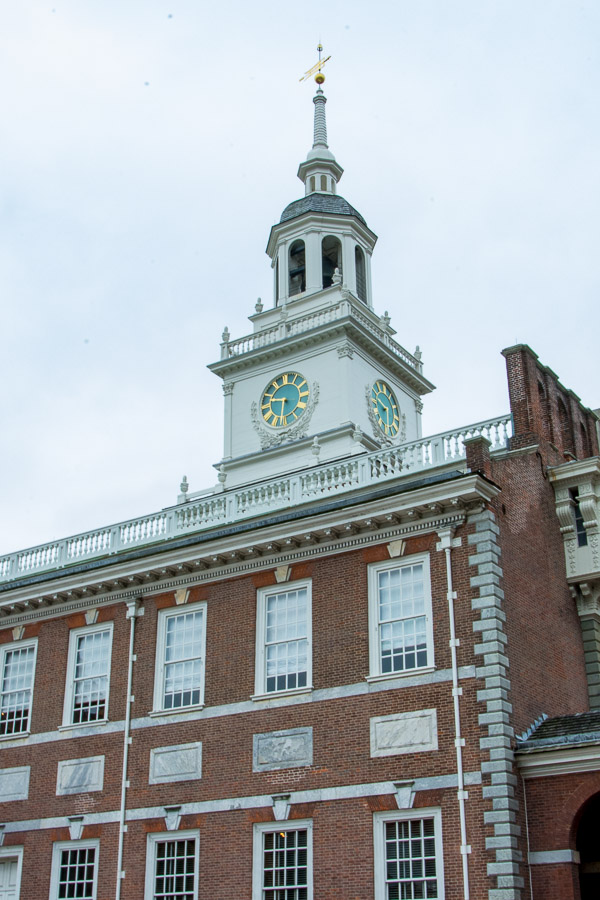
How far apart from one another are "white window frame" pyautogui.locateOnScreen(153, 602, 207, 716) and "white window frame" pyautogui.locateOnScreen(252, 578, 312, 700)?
144cm

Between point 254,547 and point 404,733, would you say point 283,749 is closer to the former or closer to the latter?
point 404,733

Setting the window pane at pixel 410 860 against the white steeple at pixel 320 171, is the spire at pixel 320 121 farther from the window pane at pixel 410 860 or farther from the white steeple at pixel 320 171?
the window pane at pixel 410 860

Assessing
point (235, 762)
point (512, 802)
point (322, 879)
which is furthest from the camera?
point (235, 762)

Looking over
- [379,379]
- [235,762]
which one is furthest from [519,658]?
[379,379]

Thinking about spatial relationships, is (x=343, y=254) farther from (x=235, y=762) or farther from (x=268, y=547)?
(x=235, y=762)

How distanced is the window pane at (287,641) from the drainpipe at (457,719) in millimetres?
3348

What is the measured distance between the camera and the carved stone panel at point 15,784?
25688 mm

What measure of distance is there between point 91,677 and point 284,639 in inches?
213

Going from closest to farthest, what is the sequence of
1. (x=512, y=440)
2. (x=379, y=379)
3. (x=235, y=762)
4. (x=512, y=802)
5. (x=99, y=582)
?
(x=512, y=802), (x=235, y=762), (x=512, y=440), (x=99, y=582), (x=379, y=379)

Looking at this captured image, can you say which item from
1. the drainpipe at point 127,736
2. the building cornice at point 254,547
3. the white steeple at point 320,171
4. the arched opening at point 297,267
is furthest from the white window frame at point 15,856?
the white steeple at point 320,171

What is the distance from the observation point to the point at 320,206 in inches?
1754

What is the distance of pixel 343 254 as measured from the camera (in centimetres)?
4359

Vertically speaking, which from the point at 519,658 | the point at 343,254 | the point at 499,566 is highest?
the point at 343,254

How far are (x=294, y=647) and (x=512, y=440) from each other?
21.5 feet
